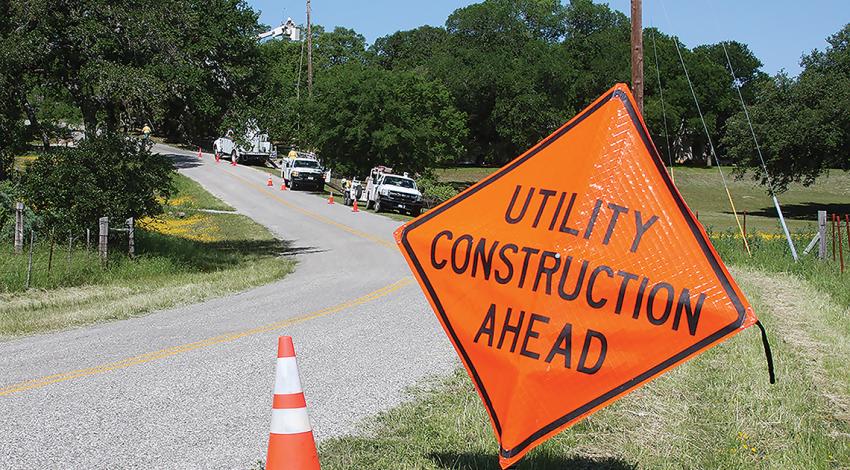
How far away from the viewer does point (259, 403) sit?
7.40 m

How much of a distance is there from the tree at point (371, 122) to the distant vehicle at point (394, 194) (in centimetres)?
518

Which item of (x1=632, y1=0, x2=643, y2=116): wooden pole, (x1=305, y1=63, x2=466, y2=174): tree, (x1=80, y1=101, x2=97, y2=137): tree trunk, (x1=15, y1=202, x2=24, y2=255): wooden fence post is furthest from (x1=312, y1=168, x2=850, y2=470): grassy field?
(x1=305, y1=63, x2=466, y2=174): tree

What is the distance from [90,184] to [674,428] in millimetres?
17451

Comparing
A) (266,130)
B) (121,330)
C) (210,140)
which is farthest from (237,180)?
(121,330)

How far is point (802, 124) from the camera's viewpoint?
167 feet

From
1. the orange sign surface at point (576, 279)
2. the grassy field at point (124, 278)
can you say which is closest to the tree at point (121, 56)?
the grassy field at point (124, 278)

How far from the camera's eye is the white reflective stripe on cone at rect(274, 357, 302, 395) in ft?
15.4

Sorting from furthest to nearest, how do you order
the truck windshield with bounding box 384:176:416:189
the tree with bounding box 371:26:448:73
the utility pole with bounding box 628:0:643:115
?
the tree with bounding box 371:26:448:73
the truck windshield with bounding box 384:176:416:189
the utility pole with bounding box 628:0:643:115

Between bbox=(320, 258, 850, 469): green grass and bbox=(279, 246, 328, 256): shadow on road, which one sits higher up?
bbox=(320, 258, 850, 469): green grass

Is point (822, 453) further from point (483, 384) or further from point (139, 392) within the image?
point (139, 392)

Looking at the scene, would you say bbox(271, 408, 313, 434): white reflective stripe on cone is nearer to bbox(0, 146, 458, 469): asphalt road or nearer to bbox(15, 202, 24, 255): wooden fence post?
bbox(0, 146, 458, 469): asphalt road

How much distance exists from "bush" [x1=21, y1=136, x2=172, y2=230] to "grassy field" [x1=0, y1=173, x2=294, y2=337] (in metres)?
0.71

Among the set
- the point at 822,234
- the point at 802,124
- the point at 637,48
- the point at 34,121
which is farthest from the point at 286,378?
the point at 802,124

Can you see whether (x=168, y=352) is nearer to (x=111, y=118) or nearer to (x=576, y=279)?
(x=576, y=279)
